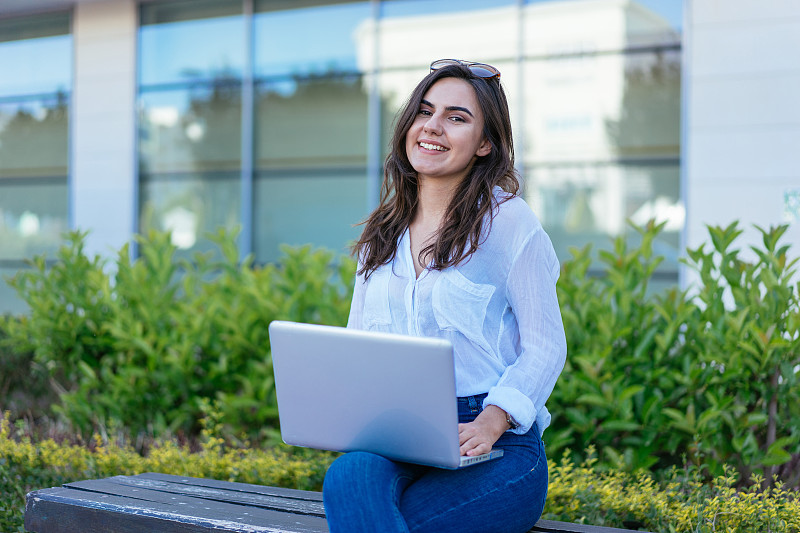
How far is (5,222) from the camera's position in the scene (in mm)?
9266

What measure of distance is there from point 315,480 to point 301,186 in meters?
4.97

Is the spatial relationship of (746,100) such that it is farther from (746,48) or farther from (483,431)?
(483,431)

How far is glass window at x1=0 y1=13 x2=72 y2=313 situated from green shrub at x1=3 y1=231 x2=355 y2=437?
477 centimetres

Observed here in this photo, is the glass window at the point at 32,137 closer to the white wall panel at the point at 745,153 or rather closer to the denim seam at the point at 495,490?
the white wall panel at the point at 745,153

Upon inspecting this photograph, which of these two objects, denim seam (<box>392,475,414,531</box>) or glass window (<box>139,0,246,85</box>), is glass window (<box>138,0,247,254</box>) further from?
denim seam (<box>392,475,414,531</box>)

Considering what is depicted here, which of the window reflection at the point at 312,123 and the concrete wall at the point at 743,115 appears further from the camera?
the window reflection at the point at 312,123

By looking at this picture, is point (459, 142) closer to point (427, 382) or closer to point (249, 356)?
point (427, 382)

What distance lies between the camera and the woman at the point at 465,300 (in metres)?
1.82

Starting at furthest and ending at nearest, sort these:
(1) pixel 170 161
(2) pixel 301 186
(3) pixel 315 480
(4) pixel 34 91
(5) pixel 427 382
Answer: (4) pixel 34 91 → (1) pixel 170 161 → (2) pixel 301 186 → (3) pixel 315 480 → (5) pixel 427 382

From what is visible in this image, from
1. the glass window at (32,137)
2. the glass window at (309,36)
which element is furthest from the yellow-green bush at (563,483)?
the glass window at (32,137)

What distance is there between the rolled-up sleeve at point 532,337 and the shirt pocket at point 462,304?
74mm

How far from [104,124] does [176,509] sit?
6.95 meters

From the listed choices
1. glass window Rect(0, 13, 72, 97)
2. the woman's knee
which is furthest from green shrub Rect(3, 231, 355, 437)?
glass window Rect(0, 13, 72, 97)

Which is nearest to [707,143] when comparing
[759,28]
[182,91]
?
[759,28]
